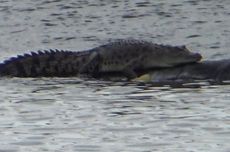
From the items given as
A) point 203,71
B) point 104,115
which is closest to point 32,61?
point 203,71

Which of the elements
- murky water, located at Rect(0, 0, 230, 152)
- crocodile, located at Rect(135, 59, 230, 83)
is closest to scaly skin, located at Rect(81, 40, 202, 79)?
crocodile, located at Rect(135, 59, 230, 83)

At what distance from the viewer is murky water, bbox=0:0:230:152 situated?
8773mm

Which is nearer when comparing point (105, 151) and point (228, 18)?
point (105, 151)

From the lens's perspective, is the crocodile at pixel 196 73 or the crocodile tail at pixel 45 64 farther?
the crocodile tail at pixel 45 64

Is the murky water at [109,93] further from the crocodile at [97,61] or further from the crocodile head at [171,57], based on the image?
the crocodile head at [171,57]

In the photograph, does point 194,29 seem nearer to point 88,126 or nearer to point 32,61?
point 32,61

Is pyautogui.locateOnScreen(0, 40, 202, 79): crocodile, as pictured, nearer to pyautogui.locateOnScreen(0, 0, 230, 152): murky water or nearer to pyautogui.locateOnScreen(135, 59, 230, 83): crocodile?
pyautogui.locateOnScreen(135, 59, 230, 83): crocodile

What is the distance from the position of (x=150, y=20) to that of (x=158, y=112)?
20.8 ft

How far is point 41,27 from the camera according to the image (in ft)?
52.4

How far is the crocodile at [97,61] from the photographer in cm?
1248

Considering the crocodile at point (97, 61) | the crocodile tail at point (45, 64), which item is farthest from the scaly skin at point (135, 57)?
the crocodile tail at point (45, 64)

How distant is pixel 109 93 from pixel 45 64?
1810 millimetres

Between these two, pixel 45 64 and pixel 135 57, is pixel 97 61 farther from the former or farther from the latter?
pixel 45 64

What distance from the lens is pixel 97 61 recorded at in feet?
41.4
